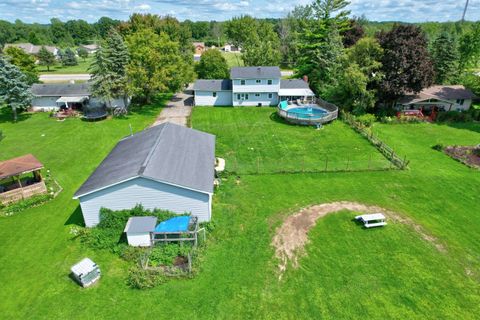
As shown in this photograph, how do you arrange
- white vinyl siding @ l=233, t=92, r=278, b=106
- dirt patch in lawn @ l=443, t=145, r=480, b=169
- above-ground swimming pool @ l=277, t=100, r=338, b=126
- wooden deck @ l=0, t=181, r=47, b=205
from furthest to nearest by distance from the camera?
white vinyl siding @ l=233, t=92, r=278, b=106, above-ground swimming pool @ l=277, t=100, r=338, b=126, dirt patch in lawn @ l=443, t=145, r=480, b=169, wooden deck @ l=0, t=181, r=47, b=205

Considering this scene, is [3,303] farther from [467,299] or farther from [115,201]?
[467,299]

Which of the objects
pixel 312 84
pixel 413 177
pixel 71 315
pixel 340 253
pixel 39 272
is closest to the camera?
pixel 71 315

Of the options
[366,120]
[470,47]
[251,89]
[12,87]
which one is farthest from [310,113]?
[12,87]

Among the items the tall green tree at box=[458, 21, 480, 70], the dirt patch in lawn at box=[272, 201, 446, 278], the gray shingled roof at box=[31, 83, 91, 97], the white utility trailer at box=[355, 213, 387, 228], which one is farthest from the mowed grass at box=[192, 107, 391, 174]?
the tall green tree at box=[458, 21, 480, 70]

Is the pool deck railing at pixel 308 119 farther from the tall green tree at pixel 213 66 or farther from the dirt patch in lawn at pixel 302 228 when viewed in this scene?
the tall green tree at pixel 213 66

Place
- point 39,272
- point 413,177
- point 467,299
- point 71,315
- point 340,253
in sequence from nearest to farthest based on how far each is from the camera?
point 71,315 < point 467,299 < point 39,272 < point 340,253 < point 413,177

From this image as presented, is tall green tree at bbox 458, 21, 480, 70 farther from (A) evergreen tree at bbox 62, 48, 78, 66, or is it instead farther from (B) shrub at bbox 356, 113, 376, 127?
(A) evergreen tree at bbox 62, 48, 78, 66

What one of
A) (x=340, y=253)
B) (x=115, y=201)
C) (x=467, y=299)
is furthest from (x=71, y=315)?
(x=467, y=299)
